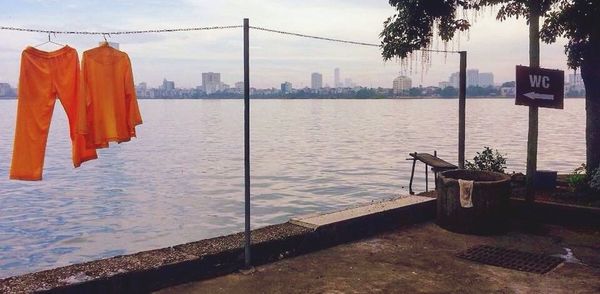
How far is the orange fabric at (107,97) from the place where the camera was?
5.57 m

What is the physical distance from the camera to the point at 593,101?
39.3 ft

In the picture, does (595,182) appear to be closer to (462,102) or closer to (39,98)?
(462,102)

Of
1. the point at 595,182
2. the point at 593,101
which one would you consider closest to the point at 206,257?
→ the point at 595,182

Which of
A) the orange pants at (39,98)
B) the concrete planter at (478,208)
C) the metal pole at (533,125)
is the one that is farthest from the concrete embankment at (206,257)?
the metal pole at (533,125)

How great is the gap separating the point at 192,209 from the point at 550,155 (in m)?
26.2

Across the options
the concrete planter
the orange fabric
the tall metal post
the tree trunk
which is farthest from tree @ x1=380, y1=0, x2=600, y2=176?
the orange fabric

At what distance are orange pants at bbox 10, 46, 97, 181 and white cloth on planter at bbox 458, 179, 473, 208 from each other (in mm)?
5799

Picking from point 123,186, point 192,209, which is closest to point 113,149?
point 123,186

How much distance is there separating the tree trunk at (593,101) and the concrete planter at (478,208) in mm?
4943

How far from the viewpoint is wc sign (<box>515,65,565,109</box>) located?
844 centimetres

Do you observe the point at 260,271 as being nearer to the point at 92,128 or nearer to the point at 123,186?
the point at 92,128

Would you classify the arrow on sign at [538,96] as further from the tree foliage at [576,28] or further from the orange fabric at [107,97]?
the orange fabric at [107,97]

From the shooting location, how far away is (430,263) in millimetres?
6680

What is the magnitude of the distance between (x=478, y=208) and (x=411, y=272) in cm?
236
